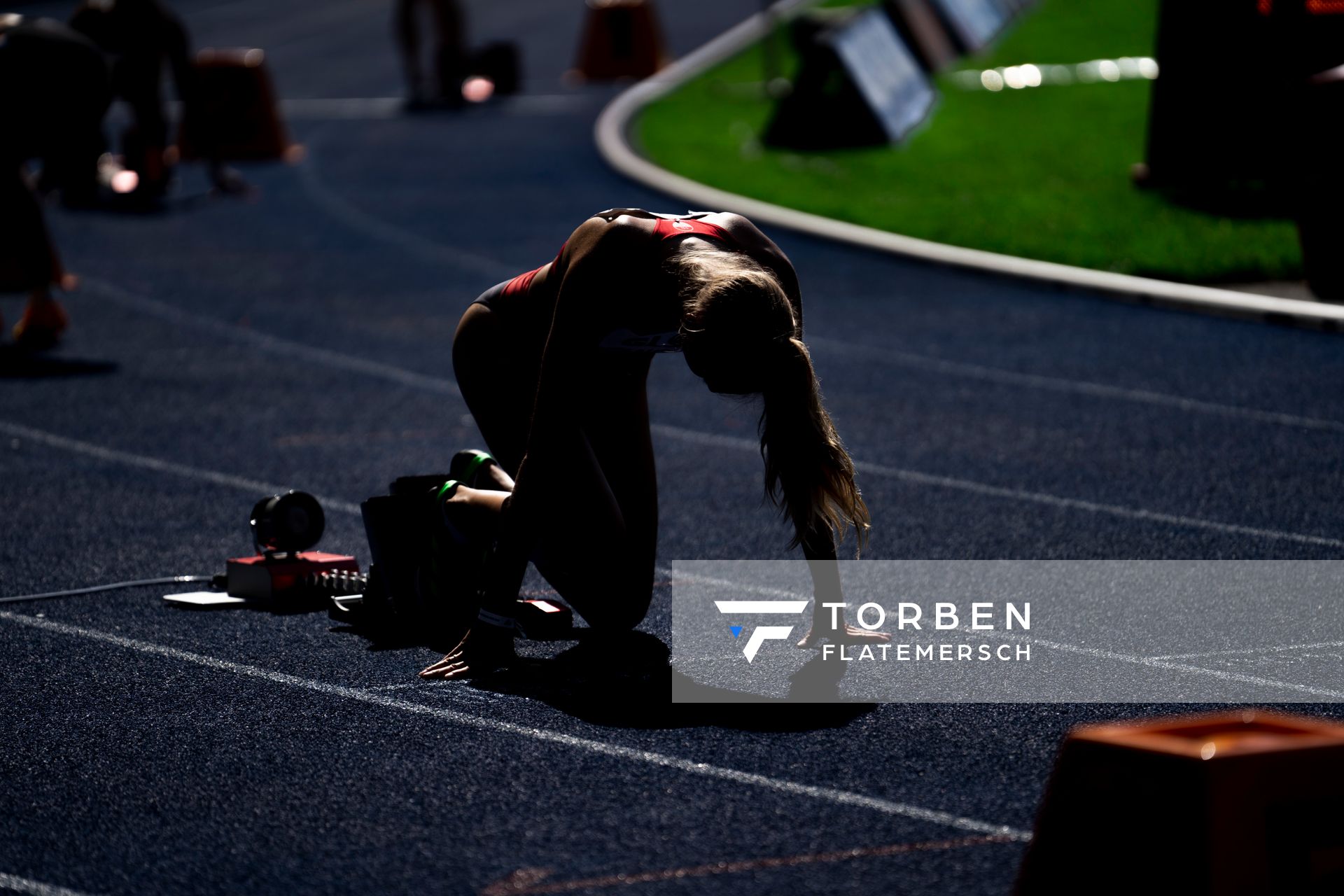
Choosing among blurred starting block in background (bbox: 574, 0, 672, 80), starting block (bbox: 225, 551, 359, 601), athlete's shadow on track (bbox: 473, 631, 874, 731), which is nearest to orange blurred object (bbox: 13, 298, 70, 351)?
starting block (bbox: 225, 551, 359, 601)

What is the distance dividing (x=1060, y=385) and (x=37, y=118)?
6175mm

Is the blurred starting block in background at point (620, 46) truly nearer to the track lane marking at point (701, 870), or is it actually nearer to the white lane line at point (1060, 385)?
the white lane line at point (1060, 385)

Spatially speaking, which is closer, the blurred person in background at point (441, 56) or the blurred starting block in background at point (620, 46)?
the blurred person in background at point (441, 56)

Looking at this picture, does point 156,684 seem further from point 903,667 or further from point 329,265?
point 329,265

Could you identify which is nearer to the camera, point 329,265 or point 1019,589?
point 1019,589

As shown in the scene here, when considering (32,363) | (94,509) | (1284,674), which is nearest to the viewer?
(1284,674)

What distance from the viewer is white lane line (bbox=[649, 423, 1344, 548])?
6934 millimetres

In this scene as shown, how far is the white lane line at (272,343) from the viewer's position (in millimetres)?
10234

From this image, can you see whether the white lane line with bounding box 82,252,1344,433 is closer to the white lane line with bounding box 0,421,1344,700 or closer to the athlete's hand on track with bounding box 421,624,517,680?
the white lane line with bounding box 0,421,1344,700

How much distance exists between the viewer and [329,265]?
1361 centimetres

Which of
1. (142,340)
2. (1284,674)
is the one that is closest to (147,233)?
(142,340)

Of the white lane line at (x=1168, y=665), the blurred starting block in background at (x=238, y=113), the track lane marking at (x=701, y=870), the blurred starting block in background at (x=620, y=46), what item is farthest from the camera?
the blurred starting block in background at (x=620, y=46)

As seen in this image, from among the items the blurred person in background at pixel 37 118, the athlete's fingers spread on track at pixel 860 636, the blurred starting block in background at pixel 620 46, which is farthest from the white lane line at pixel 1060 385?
the blurred starting block in background at pixel 620 46

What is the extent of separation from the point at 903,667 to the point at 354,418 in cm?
460
